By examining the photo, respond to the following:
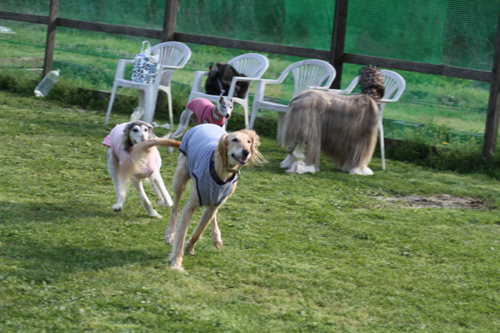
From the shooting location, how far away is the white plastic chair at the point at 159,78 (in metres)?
8.33

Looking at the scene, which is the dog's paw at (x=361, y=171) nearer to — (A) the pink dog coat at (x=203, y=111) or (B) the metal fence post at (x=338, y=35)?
(A) the pink dog coat at (x=203, y=111)

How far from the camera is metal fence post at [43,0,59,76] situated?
1048 cm

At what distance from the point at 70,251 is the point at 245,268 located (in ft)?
3.84

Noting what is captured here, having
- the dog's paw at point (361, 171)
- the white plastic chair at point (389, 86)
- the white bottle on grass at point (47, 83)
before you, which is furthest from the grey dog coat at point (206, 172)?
the white bottle on grass at point (47, 83)

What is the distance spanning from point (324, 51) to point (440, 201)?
3.47 meters

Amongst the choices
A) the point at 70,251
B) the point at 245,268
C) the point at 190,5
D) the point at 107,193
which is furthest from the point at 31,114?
the point at 245,268

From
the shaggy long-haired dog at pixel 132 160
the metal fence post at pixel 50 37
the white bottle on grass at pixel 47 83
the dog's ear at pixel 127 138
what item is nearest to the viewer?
the shaggy long-haired dog at pixel 132 160

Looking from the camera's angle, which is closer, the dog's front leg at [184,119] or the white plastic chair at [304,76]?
the dog's front leg at [184,119]

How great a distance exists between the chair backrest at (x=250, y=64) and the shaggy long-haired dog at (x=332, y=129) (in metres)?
1.69

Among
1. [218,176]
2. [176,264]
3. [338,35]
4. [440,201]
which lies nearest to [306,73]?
[338,35]

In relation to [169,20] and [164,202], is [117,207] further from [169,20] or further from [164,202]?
[169,20]

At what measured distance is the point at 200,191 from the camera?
11.8ft

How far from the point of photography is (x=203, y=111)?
6.59 metres

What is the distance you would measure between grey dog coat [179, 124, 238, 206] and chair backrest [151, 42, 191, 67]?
5.45 meters
